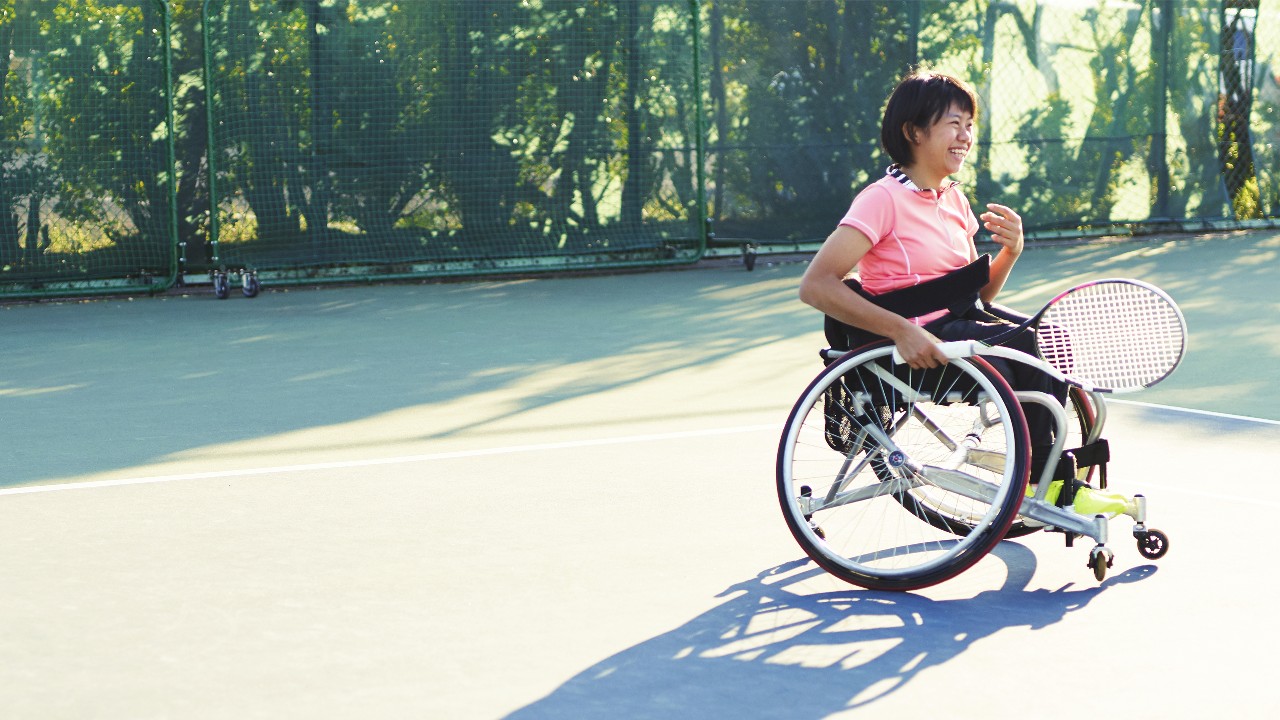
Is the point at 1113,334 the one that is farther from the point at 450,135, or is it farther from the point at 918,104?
the point at 450,135

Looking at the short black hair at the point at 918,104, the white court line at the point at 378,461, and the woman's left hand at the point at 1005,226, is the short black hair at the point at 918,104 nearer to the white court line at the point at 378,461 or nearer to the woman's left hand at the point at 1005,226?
the woman's left hand at the point at 1005,226

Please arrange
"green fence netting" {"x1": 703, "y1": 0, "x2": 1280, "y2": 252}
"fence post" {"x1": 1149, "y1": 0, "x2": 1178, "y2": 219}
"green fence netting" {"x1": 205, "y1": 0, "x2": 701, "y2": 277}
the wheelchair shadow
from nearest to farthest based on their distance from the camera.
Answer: the wheelchair shadow → "green fence netting" {"x1": 205, "y1": 0, "x2": 701, "y2": 277} → "green fence netting" {"x1": 703, "y1": 0, "x2": 1280, "y2": 252} → "fence post" {"x1": 1149, "y1": 0, "x2": 1178, "y2": 219}

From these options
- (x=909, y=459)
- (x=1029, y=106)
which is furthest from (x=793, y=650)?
(x=1029, y=106)

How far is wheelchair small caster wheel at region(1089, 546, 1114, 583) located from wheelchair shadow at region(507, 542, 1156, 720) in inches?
2.0

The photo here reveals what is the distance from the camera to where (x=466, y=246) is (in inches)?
489

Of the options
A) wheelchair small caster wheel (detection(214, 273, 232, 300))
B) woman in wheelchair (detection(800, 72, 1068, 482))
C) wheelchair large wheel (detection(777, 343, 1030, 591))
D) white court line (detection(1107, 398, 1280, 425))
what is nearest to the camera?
wheelchair large wheel (detection(777, 343, 1030, 591))

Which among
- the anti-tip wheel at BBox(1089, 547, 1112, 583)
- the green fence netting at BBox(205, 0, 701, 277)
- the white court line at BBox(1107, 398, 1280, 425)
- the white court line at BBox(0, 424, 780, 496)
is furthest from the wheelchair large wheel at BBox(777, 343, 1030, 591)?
the green fence netting at BBox(205, 0, 701, 277)

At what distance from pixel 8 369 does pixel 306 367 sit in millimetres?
1597

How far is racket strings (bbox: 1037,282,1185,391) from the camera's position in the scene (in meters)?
4.56

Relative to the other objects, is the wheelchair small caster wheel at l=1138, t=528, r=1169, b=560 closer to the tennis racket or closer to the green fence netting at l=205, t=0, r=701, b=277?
the tennis racket

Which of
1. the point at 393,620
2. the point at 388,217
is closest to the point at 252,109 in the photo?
the point at 388,217

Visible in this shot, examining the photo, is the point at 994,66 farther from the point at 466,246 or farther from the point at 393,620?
the point at 393,620

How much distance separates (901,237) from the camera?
460 cm

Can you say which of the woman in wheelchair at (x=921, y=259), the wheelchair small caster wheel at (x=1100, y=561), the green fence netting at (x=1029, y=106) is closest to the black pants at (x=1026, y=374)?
the woman in wheelchair at (x=921, y=259)
